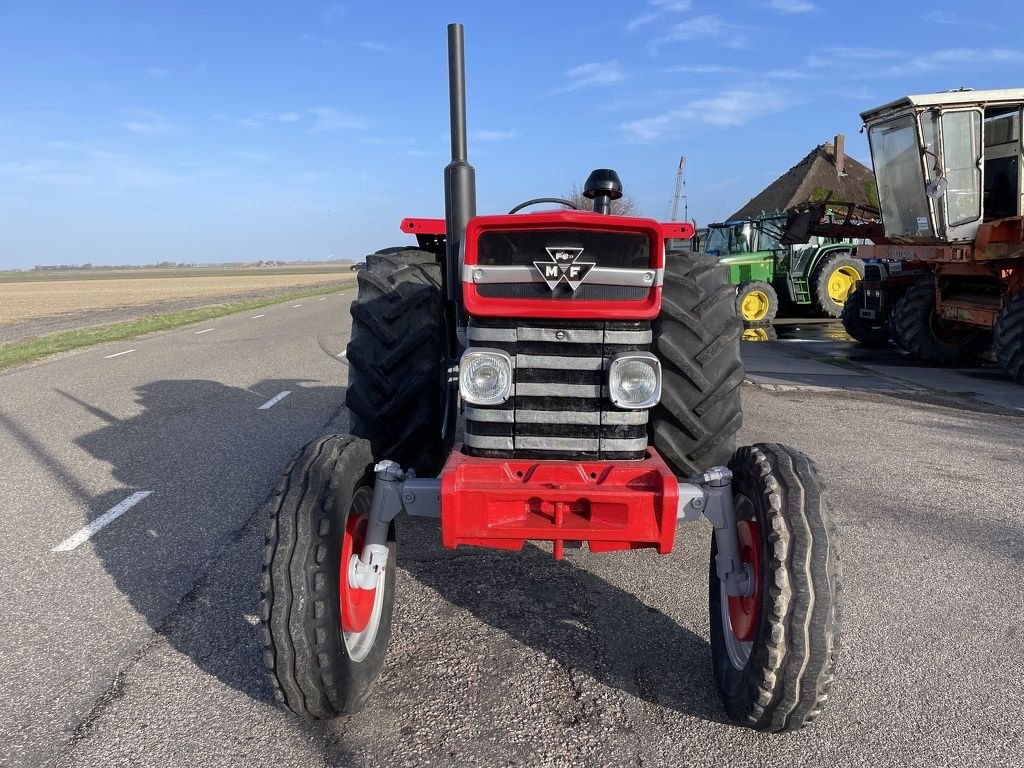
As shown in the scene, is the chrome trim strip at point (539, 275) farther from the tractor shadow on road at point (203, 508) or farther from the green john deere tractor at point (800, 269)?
the green john deere tractor at point (800, 269)

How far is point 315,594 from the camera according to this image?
242 cm

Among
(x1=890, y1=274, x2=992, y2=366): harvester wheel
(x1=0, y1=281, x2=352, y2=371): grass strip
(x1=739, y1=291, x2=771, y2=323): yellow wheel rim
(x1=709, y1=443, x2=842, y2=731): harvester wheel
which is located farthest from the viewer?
(x1=739, y1=291, x2=771, y2=323): yellow wheel rim

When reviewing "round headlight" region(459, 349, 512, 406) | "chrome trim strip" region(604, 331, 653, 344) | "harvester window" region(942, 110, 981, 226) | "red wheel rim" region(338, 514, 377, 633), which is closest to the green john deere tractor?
"harvester window" region(942, 110, 981, 226)

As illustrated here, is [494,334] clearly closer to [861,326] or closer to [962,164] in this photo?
[962,164]

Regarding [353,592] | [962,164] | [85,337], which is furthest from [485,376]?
[85,337]

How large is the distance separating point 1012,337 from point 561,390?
8.10 meters

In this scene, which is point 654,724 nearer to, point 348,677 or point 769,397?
point 348,677

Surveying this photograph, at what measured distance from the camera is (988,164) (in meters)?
10.9

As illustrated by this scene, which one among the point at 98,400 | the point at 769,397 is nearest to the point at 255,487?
the point at 98,400

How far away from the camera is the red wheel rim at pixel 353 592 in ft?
8.70

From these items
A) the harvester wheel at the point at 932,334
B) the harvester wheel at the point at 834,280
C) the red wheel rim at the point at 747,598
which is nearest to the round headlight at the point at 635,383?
the red wheel rim at the point at 747,598

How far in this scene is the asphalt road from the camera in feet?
8.11

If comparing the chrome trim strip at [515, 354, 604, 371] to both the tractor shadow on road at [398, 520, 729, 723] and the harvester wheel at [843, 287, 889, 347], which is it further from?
the harvester wheel at [843, 287, 889, 347]

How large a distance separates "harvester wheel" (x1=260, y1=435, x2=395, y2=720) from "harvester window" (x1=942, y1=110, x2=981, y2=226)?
1025cm
